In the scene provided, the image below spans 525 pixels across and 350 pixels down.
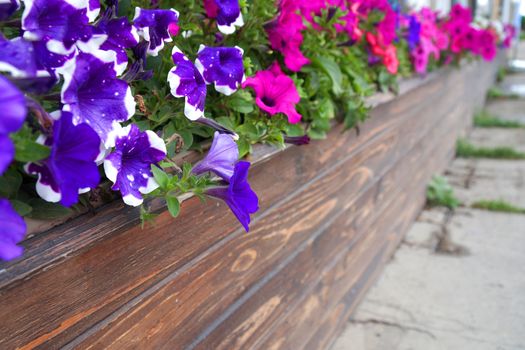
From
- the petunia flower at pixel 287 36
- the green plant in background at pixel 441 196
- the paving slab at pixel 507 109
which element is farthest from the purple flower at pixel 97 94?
the paving slab at pixel 507 109

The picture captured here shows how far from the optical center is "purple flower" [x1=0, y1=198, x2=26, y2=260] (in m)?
0.56

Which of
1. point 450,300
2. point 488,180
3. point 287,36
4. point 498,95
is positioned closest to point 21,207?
point 287,36

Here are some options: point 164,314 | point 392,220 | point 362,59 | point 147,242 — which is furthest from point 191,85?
point 392,220

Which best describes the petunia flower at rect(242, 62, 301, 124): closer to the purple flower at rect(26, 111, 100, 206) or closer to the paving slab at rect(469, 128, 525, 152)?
the purple flower at rect(26, 111, 100, 206)

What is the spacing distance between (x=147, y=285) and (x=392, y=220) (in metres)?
1.99

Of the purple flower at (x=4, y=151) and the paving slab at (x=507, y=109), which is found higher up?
the purple flower at (x=4, y=151)

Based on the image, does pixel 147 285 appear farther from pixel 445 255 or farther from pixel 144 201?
pixel 445 255

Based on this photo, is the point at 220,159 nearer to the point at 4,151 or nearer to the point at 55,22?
the point at 55,22

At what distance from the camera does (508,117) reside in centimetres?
644

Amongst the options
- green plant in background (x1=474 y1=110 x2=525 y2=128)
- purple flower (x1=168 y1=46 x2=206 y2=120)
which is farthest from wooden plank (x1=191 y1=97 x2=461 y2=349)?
green plant in background (x1=474 y1=110 x2=525 y2=128)

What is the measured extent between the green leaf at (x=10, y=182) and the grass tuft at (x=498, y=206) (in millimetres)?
3349

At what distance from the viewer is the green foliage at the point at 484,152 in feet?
15.5

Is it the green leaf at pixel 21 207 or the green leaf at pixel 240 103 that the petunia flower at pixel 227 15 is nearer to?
the green leaf at pixel 240 103

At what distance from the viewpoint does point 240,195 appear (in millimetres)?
896
